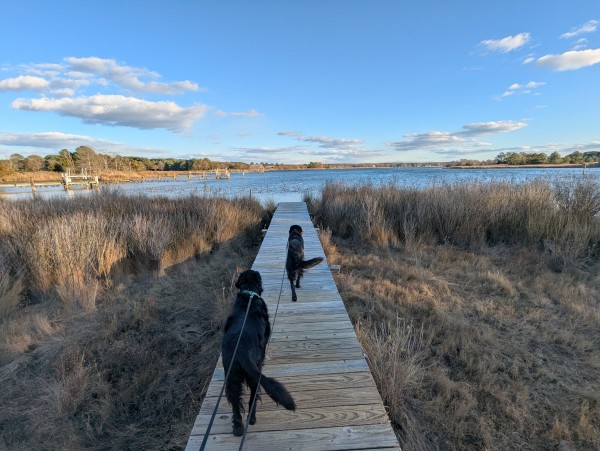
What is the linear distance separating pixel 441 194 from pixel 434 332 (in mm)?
6408

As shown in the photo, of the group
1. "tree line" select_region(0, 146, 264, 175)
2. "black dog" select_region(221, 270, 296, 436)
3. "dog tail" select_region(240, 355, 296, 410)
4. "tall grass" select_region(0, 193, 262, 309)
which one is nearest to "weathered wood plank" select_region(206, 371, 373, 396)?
"black dog" select_region(221, 270, 296, 436)

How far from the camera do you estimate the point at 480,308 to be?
14.1ft

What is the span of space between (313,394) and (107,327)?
9.66 feet

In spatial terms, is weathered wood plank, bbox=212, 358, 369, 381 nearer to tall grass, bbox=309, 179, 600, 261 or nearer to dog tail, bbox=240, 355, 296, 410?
dog tail, bbox=240, 355, 296, 410

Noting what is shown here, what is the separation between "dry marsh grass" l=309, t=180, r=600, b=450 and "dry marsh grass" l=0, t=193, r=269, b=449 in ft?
6.45

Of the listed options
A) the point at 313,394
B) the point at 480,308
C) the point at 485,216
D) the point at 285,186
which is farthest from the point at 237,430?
the point at 285,186

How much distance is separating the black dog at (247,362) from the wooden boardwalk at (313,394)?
160 millimetres

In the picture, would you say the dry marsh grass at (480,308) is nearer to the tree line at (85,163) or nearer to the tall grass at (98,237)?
the tall grass at (98,237)

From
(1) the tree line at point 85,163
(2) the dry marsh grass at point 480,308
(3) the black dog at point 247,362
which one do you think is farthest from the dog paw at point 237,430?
(1) the tree line at point 85,163

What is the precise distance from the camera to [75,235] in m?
5.61

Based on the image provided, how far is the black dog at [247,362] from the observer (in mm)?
1512

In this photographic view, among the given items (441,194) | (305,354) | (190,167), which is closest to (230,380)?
(305,354)

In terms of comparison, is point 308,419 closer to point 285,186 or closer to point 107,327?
point 107,327

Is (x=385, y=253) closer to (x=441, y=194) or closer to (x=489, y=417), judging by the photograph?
(x=441, y=194)
